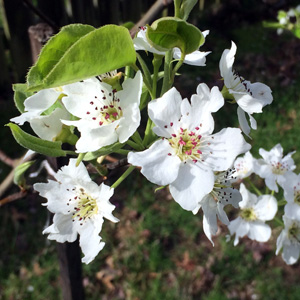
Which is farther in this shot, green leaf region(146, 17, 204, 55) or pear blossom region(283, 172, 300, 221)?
pear blossom region(283, 172, 300, 221)

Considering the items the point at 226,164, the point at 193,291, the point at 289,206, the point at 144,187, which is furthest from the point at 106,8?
the point at 226,164

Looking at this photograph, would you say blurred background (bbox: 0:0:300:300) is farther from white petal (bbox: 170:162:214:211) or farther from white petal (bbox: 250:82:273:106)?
white petal (bbox: 170:162:214:211)

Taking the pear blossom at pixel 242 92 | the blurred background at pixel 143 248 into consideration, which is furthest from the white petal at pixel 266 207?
the blurred background at pixel 143 248

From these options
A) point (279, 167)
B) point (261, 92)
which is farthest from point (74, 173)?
point (279, 167)

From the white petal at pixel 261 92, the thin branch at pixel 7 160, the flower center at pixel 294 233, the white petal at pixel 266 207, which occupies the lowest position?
the flower center at pixel 294 233

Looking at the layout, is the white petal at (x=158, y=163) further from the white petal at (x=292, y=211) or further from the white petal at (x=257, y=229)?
the white petal at (x=257, y=229)

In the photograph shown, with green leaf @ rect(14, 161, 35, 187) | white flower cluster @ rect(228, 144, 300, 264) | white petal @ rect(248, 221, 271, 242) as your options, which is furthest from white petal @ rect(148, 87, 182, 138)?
white petal @ rect(248, 221, 271, 242)
